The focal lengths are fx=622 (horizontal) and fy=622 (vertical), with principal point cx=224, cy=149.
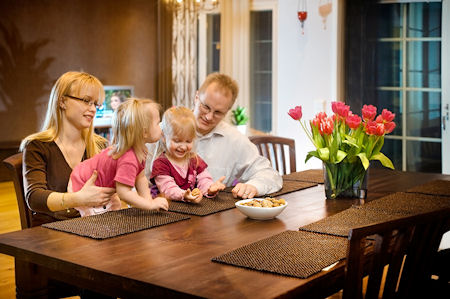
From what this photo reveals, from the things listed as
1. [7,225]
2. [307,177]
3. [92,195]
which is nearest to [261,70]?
[7,225]

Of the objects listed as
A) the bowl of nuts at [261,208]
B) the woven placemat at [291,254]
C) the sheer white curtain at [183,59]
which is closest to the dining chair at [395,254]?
the woven placemat at [291,254]

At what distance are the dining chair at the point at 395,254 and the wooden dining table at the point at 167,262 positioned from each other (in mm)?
130

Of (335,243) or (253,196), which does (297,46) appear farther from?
(335,243)

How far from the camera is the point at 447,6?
5.14 metres

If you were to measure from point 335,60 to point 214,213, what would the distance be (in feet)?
12.2

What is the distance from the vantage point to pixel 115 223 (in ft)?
6.73

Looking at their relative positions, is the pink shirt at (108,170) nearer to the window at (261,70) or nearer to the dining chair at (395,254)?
the dining chair at (395,254)

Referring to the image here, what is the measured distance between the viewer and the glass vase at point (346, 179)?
2643mm

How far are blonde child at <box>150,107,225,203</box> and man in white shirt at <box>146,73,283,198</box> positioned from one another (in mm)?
199

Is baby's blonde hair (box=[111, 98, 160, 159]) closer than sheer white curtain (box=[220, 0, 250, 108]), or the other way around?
baby's blonde hair (box=[111, 98, 160, 159])

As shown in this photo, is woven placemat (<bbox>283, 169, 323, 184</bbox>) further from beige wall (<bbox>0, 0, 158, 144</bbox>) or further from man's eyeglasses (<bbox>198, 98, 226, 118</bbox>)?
beige wall (<bbox>0, 0, 158, 144</bbox>)

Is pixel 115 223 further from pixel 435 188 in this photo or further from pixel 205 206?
pixel 435 188

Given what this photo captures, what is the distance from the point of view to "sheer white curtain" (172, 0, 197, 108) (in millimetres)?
9125

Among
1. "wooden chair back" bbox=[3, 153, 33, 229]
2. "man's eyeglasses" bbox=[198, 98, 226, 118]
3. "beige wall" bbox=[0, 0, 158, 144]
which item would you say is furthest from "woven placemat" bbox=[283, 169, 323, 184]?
"beige wall" bbox=[0, 0, 158, 144]
